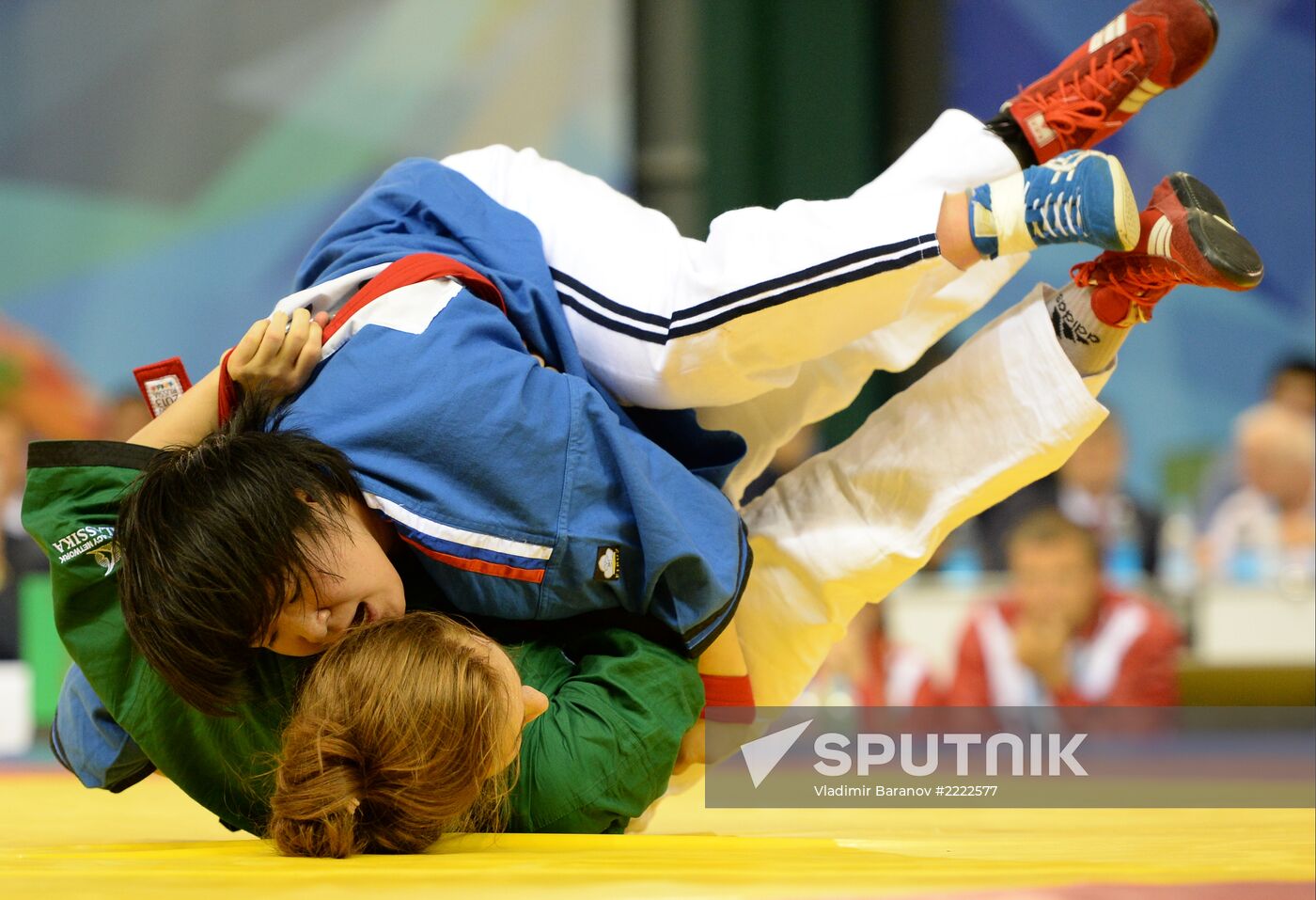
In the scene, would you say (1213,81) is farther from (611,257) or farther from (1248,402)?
(611,257)

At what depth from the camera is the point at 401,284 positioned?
1419mm

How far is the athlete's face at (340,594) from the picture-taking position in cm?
122

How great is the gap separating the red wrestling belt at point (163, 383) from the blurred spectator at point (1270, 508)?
3.39 meters

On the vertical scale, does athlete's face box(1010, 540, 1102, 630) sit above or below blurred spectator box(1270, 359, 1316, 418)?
below

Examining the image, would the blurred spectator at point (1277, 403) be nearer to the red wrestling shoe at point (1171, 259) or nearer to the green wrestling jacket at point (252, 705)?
the red wrestling shoe at point (1171, 259)

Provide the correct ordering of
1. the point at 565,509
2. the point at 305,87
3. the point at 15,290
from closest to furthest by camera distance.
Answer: the point at 565,509 < the point at 15,290 < the point at 305,87

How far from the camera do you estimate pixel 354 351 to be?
4.47 feet

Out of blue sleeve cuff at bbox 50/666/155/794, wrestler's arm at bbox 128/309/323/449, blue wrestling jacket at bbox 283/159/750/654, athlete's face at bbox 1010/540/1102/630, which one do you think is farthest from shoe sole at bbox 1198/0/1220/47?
athlete's face at bbox 1010/540/1102/630

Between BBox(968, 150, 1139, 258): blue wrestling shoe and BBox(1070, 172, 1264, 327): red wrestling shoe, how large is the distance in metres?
0.04

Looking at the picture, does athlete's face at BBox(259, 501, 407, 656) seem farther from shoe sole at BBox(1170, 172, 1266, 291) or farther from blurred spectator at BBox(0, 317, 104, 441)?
blurred spectator at BBox(0, 317, 104, 441)

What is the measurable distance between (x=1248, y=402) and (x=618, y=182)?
7.87 ft

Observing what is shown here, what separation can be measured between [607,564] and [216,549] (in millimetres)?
395

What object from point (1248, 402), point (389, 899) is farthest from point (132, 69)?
point (389, 899)

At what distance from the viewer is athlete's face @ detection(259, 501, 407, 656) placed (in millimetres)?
1217
